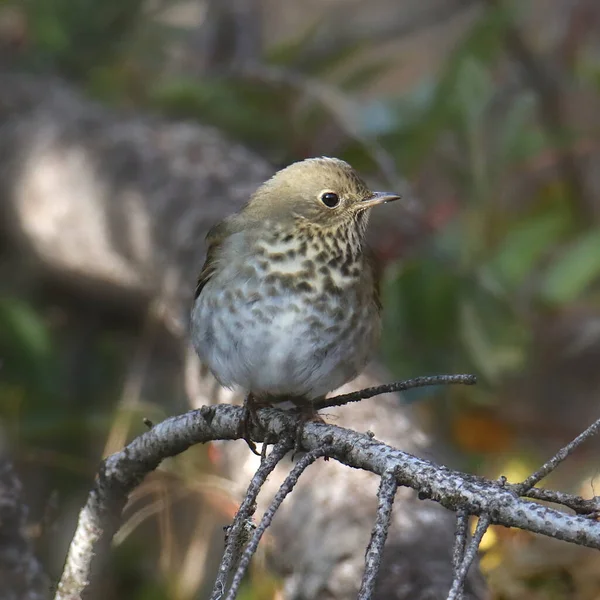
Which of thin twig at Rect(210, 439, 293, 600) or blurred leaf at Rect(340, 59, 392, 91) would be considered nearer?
thin twig at Rect(210, 439, 293, 600)

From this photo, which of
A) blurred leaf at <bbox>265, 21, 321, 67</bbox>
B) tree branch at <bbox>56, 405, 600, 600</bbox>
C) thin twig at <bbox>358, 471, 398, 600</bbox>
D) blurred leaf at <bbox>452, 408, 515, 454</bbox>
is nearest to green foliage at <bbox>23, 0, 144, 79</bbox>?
blurred leaf at <bbox>265, 21, 321, 67</bbox>

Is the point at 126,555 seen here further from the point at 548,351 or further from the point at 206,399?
the point at 548,351

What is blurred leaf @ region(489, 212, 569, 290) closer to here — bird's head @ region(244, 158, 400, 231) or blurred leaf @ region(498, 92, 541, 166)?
blurred leaf @ region(498, 92, 541, 166)

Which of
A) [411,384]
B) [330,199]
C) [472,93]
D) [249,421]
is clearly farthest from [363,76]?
[411,384]

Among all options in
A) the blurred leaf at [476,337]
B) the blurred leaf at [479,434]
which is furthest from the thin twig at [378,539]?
the blurred leaf at [479,434]

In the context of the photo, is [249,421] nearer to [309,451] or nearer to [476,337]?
[309,451]

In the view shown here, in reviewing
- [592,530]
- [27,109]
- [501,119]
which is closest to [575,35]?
[501,119]
